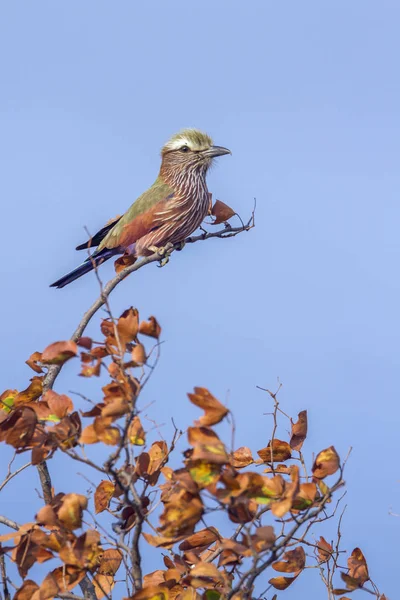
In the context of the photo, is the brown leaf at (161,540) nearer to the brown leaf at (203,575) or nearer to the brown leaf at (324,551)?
the brown leaf at (203,575)

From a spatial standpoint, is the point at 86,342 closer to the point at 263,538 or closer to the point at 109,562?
the point at 263,538

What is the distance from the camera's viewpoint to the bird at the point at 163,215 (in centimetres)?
722

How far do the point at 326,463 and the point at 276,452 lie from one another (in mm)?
711

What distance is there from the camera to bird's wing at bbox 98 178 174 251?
7207 millimetres

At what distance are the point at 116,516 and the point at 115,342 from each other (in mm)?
785

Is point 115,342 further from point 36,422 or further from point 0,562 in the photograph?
point 0,562

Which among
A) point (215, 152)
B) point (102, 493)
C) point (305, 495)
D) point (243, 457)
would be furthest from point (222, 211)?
point (305, 495)

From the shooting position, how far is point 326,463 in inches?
136

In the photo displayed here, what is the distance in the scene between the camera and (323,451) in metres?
3.47

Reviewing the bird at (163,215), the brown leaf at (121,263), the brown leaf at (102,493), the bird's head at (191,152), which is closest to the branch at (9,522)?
the brown leaf at (102,493)

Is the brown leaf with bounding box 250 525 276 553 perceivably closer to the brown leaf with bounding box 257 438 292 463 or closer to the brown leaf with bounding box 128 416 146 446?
the brown leaf with bounding box 128 416 146 446

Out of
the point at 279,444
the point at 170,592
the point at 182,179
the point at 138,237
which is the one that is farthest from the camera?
the point at 182,179

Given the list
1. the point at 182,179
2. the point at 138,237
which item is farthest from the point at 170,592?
the point at 182,179

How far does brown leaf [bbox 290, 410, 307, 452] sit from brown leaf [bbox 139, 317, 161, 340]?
95 cm
